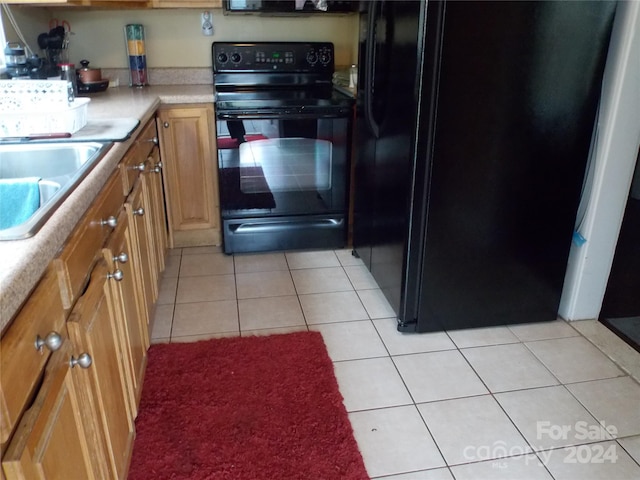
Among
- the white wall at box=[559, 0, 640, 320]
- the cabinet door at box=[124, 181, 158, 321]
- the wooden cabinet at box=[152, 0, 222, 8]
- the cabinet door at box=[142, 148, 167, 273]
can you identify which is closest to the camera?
the cabinet door at box=[124, 181, 158, 321]

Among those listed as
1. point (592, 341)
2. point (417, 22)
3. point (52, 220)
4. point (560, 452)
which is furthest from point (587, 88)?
point (52, 220)

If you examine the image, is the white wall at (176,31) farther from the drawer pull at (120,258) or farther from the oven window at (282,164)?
the drawer pull at (120,258)

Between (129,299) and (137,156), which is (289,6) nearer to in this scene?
(137,156)

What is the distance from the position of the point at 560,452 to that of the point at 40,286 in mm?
1488

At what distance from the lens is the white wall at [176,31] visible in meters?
2.97

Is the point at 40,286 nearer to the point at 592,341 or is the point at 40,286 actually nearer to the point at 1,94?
the point at 1,94

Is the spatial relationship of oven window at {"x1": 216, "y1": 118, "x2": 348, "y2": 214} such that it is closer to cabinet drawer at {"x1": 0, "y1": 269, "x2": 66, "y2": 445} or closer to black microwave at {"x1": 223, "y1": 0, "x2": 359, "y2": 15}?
black microwave at {"x1": 223, "y1": 0, "x2": 359, "y2": 15}

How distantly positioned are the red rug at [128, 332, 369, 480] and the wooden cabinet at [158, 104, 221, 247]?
0.97m

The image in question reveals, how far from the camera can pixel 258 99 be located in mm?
2707

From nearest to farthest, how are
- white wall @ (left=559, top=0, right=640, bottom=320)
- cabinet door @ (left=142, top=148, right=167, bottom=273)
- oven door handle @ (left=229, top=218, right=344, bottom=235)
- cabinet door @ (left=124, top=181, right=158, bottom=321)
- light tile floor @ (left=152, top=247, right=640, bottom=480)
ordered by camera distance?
light tile floor @ (left=152, top=247, right=640, bottom=480)
cabinet door @ (left=124, top=181, right=158, bottom=321)
white wall @ (left=559, top=0, right=640, bottom=320)
cabinet door @ (left=142, top=148, right=167, bottom=273)
oven door handle @ (left=229, top=218, right=344, bottom=235)

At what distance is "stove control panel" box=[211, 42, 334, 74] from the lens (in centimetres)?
298

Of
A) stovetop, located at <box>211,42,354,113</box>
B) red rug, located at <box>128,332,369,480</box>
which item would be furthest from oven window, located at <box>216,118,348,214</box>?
red rug, located at <box>128,332,369,480</box>

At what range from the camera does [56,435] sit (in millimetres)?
831

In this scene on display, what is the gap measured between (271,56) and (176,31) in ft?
1.86
